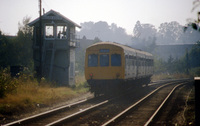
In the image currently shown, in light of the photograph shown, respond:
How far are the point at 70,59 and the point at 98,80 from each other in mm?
9924

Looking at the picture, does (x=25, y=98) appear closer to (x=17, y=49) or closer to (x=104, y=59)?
(x=104, y=59)

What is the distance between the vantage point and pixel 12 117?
397 inches

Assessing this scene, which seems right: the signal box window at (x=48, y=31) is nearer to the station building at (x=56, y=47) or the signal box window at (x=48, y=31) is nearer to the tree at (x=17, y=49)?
the station building at (x=56, y=47)

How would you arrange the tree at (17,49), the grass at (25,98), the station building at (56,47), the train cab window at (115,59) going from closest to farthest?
the grass at (25,98), the train cab window at (115,59), the station building at (56,47), the tree at (17,49)

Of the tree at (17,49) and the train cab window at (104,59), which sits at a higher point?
the tree at (17,49)

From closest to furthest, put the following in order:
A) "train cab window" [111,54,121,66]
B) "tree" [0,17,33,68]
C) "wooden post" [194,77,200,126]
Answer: "wooden post" [194,77,200,126] → "train cab window" [111,54,121,66] → "tree" [0,17,33,68]

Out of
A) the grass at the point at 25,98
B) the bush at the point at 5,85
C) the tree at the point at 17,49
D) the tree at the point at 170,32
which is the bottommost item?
the grass at the point at 25,98

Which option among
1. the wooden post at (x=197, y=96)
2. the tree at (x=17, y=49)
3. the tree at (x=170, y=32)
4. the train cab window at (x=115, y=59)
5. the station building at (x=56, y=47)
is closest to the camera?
the wooden post at (x=197, y=96)

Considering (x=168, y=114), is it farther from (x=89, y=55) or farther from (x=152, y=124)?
(x=89, y=55)

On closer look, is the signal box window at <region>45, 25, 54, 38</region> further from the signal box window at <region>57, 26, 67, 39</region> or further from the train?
the train

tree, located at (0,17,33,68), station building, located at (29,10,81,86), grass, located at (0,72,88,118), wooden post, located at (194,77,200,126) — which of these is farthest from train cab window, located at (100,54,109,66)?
tree, located at (0,17,33,68)

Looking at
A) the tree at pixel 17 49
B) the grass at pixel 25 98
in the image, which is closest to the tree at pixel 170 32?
the tree at pixel 17 49

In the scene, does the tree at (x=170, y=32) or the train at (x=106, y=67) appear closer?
the train at (x=106, y=67)

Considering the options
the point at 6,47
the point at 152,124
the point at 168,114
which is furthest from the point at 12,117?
the point at 6,47
